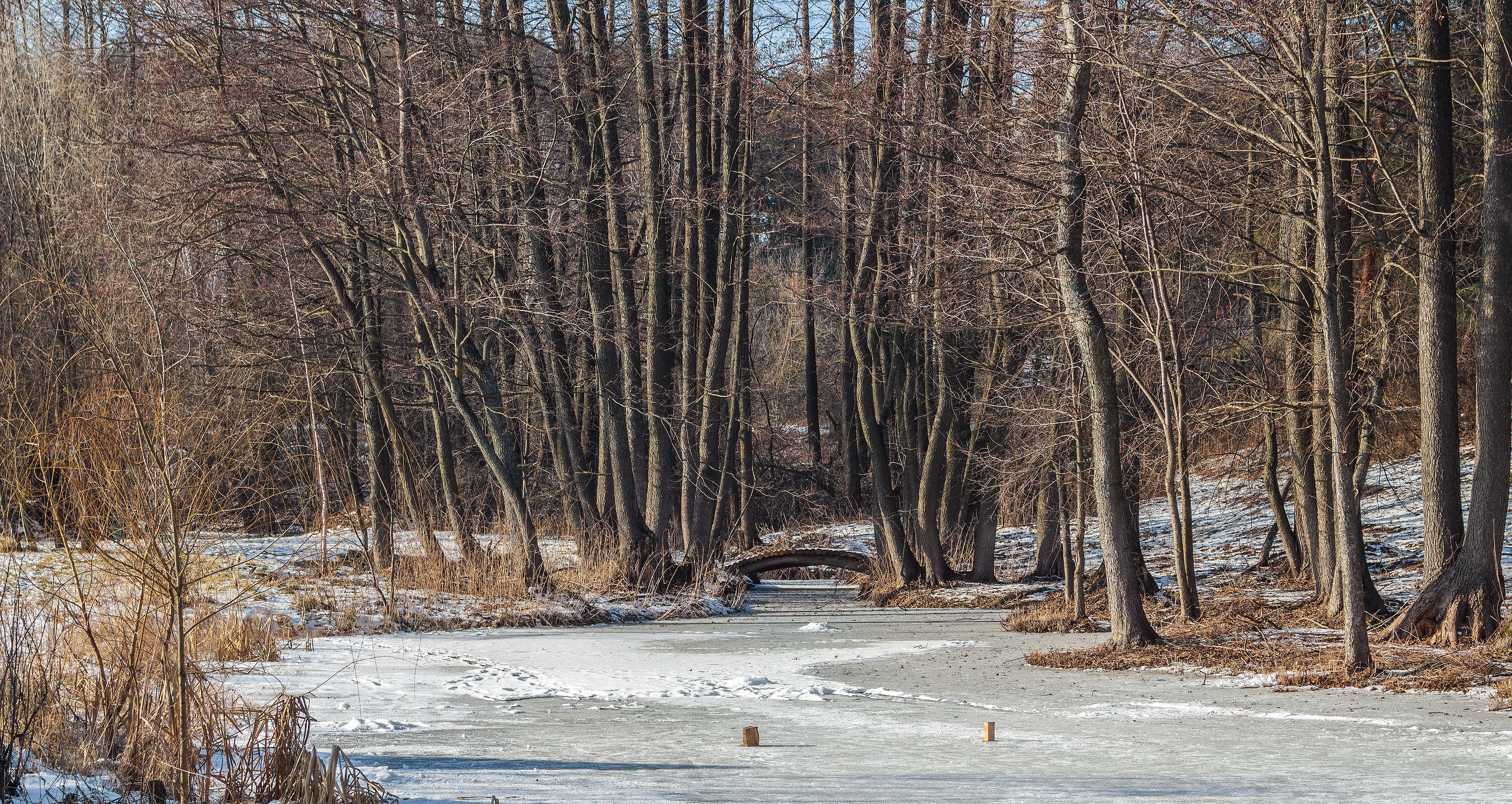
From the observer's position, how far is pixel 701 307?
853 inches

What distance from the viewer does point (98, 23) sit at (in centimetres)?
2078

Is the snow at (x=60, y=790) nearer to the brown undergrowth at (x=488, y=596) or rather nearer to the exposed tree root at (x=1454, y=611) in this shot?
the brown undergrowth at (x=488, y=596)

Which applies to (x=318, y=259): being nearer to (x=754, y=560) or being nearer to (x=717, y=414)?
(x=717, y=414)

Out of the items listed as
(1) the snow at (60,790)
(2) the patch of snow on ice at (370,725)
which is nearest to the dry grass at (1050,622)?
(2) the patch of snow on ice at (370,725)

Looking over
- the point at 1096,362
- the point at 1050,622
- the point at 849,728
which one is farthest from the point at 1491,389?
the point at 849,728

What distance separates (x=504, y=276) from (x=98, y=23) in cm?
739

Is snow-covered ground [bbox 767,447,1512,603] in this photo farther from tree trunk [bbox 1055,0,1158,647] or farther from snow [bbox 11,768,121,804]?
snow [bbox 11,768,121,804]

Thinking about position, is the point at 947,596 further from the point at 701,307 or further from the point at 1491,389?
the point at 1491,389

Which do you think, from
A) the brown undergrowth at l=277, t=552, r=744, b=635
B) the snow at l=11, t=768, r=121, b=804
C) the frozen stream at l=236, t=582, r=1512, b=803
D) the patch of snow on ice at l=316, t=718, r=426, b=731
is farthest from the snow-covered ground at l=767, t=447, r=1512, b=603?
the snow at l=11, t=768, r=121, b=804

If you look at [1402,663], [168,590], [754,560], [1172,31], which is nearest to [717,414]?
[754,560]

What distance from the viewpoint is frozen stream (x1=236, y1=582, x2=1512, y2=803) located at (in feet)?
21.3

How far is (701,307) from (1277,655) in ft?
39.2

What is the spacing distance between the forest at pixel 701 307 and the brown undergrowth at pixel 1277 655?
106mm

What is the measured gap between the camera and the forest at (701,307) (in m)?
6.85
